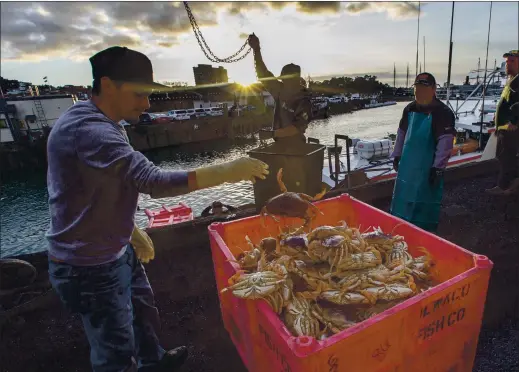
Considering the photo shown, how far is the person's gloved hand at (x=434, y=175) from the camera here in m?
3.91

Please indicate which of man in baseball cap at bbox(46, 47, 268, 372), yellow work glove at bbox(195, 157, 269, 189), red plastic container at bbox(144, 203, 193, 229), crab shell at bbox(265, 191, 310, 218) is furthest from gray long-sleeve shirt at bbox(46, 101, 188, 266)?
red plastic container at bbox(144, 203, 193, 229)

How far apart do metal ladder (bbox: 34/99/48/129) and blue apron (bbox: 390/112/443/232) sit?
48625 mm

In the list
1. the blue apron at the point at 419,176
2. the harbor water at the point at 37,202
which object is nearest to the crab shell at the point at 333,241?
the blue apron at the point at 419,176

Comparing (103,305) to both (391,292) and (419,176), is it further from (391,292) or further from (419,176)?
(419,176)

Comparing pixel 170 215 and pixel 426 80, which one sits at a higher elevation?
pixel 426 80

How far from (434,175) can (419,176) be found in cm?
19

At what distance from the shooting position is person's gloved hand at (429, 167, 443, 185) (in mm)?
3912

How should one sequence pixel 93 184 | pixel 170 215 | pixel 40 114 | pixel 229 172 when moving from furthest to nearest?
1. pixel 40 114
2. pixel 170 215
3. pixel 229 172
4. pixel 93 184

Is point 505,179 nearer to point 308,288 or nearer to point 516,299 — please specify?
point 516,299

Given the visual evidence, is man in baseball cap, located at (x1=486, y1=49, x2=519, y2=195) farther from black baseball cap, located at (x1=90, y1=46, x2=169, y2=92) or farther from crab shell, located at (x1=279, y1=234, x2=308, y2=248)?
black baseball cap, located at (x1=90, y1=46, x2=169, y2=92)

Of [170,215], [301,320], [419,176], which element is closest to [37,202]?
[170,215]

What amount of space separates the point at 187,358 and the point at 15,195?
32.1m

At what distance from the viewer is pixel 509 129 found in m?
5.93

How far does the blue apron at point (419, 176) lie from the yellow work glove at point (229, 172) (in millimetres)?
2884
